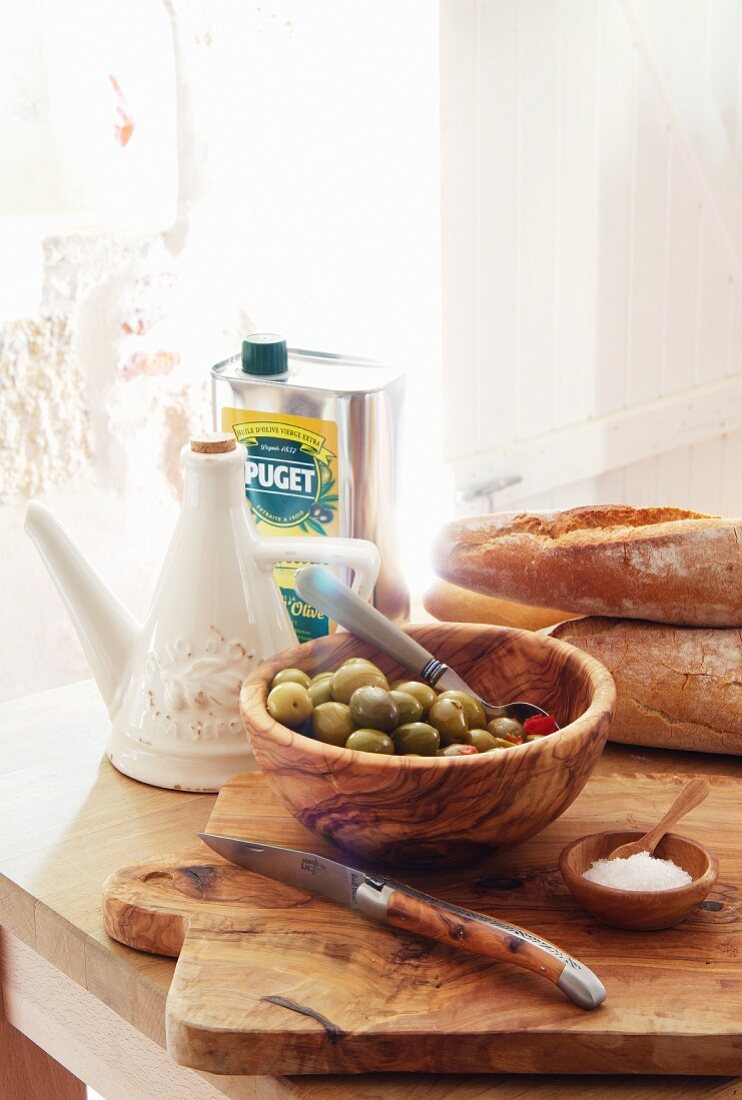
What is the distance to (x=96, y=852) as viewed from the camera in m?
0.78

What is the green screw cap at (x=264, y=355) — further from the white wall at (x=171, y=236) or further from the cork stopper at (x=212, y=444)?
the white wall at (x=171, y=236)

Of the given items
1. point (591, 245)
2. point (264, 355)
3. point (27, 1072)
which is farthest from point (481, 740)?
point (591, 245)

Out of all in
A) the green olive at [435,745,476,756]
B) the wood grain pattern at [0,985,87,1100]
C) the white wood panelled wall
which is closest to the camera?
the green olive at [435,745,476,756]

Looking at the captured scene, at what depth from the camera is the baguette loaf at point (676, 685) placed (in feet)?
2.83

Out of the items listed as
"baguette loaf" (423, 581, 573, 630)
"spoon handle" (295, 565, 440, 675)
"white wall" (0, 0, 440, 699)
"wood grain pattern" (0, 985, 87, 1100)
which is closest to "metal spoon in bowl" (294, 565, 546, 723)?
"spoon handle" (295, 565, 440, 675)

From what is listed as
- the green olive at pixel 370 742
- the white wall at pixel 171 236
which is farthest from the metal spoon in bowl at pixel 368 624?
the white wall at pixel 171 236

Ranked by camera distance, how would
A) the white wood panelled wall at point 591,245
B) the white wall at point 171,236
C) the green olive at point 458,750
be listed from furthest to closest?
the white wood panelled wall at point 591,245
the white wall at point 171,236
the green olive at point 458,750

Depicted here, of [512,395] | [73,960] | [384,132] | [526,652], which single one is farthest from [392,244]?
[73,960]

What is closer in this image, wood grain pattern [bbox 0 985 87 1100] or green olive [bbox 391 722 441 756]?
green olive [bbox 391 722 441 756]

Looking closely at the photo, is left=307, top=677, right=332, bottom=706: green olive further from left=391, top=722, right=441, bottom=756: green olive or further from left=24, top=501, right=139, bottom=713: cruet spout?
left=24, top=501, right=139, bottom=713: cruet spout

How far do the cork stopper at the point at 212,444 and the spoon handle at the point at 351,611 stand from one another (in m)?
0.11

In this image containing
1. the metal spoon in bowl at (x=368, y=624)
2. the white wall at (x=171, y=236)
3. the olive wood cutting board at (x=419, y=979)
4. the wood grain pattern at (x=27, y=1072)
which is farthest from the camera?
the white wall at (x=171, y=236)

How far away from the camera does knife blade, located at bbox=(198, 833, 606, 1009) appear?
58cm

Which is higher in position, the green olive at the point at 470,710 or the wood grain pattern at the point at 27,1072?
the green olive at the point at 470,710
